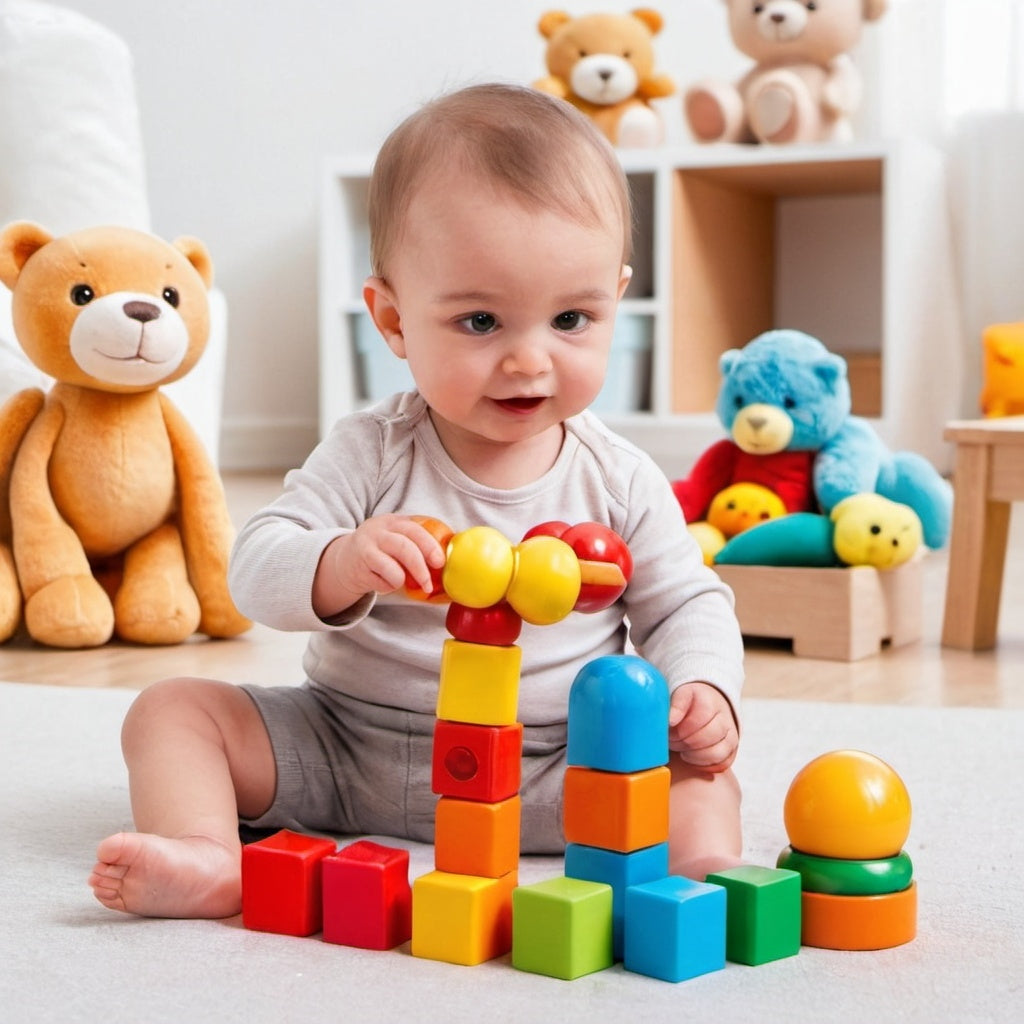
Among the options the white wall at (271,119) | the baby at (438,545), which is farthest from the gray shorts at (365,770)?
Result: the white wall at (271,119)

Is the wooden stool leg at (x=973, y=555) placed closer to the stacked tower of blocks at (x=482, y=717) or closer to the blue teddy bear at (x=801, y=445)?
the blue teddy bear at (x=801, y=445)

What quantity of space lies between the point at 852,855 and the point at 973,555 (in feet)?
2.97

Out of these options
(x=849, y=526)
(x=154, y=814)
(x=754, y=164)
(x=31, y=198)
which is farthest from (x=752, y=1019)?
(x=754, y=164)

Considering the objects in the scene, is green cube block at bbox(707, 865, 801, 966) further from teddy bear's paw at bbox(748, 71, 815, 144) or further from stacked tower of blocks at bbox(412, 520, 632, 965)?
teddy bear's paw at bbox(748, 71, 815, 144)

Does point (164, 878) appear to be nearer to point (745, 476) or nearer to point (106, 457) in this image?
point (106, 457)

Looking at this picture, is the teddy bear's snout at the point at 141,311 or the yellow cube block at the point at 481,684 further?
the teddy bear's snout at the point at 141,311

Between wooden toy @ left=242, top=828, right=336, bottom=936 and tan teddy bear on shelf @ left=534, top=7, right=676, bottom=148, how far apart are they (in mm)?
2181

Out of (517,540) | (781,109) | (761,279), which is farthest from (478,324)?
(761,279)

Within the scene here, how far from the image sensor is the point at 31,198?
2.04 metres

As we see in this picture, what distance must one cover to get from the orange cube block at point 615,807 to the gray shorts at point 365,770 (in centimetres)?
18

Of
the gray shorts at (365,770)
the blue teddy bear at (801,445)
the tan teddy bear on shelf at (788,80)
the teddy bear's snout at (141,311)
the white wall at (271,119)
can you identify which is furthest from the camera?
the white wall at (271,119)

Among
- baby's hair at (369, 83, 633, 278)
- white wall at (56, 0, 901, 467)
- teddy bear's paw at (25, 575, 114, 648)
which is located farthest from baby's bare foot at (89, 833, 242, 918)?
white wall at (56, 0, 901, 467)

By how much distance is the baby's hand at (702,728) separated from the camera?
787 millimetres

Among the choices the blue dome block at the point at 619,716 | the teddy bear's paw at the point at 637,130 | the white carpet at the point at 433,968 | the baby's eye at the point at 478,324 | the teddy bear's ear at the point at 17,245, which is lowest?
the white carpet at the point at 433,968
